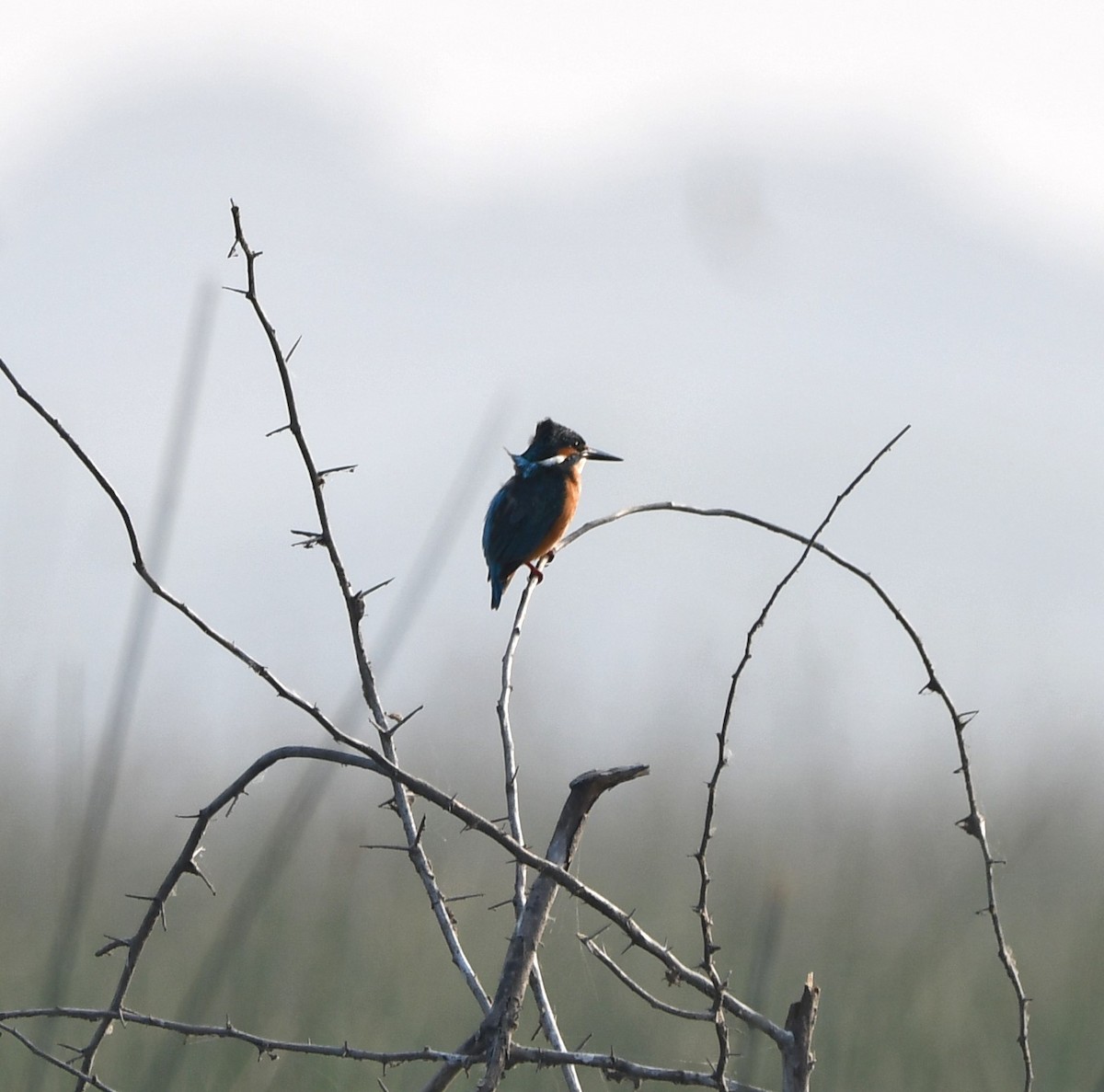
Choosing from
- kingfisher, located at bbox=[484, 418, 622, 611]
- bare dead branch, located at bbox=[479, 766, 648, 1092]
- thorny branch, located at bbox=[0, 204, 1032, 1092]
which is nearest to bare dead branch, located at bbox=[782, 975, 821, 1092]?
thorny branch, located at bbox=[0, 204, 1032, 1092]

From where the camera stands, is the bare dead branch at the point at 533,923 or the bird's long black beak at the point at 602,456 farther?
the bird's long black beak at the point at 602,456

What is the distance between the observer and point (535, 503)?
547cm

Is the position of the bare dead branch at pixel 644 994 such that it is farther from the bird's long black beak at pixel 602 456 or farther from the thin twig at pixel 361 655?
the bird's long black beak at pixel 602 456

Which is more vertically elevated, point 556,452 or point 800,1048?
point 556,452

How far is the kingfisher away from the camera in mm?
5406

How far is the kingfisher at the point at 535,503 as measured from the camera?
5.41 metres

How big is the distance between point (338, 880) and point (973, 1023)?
1.92 m

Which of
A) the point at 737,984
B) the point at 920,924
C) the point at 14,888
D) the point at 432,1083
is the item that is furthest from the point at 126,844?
the point at 432,1083

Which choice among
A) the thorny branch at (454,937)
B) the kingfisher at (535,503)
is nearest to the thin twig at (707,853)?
the thorny branch at (454,937)

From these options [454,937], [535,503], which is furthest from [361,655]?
[535,503]

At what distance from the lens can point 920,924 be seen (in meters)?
4.28

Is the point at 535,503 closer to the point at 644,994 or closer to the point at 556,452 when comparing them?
the point at 556,452

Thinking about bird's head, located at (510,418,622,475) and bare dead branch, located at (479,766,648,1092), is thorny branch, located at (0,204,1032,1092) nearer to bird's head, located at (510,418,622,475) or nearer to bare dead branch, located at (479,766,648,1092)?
bare dead branch, located at (479,766,648,1092)

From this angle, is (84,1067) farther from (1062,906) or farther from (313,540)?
(1062,906)
